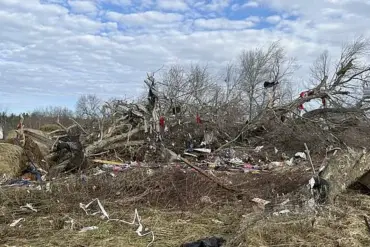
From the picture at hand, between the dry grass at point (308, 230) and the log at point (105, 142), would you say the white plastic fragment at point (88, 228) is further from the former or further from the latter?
the log at point (105, 142)

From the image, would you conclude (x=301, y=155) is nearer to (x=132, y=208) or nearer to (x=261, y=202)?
(x=261, y=202)

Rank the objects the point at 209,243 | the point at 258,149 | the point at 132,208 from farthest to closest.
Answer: the point at 258,149
the point at 132,208
the point at 209,243

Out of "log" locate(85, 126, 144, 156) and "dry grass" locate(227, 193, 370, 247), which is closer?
"dry grass" locate(227, 193, 370, 247)

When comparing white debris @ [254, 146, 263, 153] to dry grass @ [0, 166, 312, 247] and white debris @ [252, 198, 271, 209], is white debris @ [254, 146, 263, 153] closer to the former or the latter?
dry grass @ [0, 166, 312, 247]

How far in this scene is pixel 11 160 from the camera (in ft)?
27.6

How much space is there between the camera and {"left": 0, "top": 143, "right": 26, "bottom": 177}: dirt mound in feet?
26.9

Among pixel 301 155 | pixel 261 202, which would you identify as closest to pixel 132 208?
pixel 261 202

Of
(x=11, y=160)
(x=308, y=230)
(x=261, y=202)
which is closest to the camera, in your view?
(x=308, y=230)

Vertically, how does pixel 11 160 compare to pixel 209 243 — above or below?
above

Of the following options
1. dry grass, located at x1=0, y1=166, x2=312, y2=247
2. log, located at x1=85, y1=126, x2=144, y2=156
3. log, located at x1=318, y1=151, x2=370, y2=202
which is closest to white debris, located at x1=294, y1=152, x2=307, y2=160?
dry grass, located at x1=0, y1=166, x2=312, y2=247

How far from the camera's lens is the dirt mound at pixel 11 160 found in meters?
8.20

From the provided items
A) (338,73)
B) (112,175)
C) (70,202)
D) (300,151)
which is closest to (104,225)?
(70,202)

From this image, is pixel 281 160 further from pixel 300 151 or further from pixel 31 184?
pixel 31 184

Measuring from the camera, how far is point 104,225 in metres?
4.89
